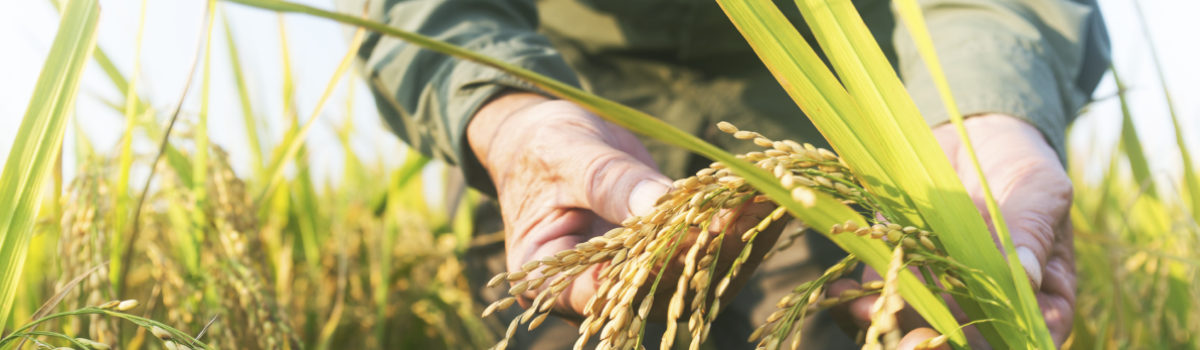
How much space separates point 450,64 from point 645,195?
0.63m

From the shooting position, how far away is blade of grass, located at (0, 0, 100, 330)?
60 centimetres

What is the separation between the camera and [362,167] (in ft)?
7.73

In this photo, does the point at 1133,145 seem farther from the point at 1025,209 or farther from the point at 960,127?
the point at 960,127

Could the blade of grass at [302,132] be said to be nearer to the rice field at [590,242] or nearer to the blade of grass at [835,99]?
the rice field at [590,242]

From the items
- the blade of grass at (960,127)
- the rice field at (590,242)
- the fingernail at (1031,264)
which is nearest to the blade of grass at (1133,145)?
the rice field at (590,242)

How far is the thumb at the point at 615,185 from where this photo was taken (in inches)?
26.9

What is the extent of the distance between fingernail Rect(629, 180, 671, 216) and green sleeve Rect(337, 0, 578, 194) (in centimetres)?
40

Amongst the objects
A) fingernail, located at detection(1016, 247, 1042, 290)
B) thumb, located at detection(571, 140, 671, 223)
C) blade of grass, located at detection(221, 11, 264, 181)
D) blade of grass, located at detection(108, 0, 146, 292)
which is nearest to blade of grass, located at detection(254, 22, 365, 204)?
blade of grass, located at detection(221, 11, 264, 181)

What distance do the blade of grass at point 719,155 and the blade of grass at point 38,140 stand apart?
329 mm

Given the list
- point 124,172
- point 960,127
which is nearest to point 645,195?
point 960,127

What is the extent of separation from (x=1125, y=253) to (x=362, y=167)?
8.05 ft

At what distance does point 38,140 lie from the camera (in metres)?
0.61

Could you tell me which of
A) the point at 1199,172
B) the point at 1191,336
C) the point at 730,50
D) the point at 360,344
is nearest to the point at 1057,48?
the point at 730,50

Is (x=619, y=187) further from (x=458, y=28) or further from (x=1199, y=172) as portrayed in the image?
(x=1199, y=172)
